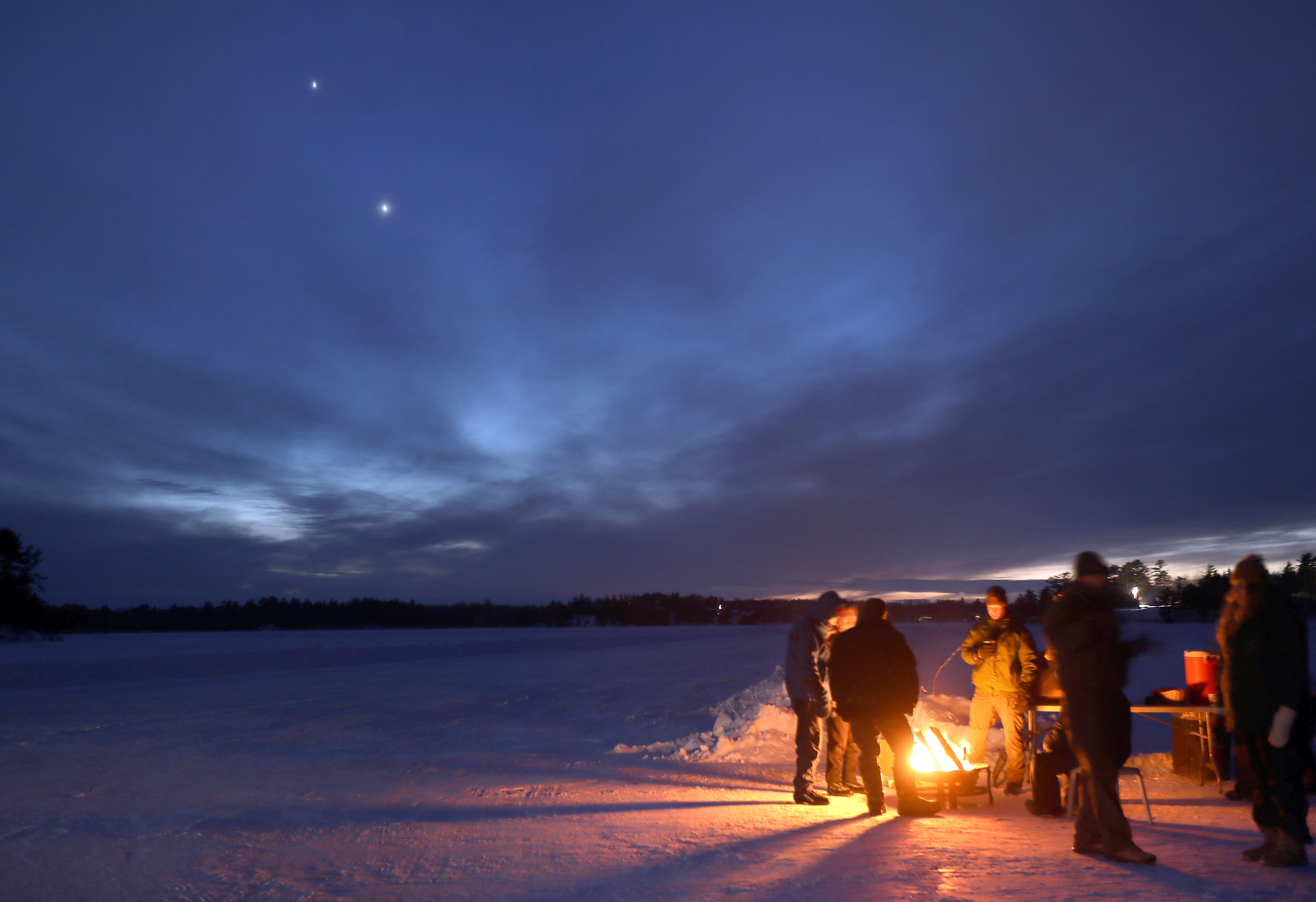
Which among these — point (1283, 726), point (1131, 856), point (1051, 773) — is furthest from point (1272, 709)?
point (1051, 773)

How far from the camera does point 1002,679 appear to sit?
24.3 feet

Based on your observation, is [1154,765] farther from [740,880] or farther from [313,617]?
[313,617]

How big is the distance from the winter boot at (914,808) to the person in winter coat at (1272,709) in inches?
90.4

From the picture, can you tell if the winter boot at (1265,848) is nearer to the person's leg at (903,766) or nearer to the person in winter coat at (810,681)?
the person's leg at (903,766)

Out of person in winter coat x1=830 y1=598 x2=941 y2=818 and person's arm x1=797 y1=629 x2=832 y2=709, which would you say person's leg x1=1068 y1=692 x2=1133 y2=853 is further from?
person's arm x1=797 y1=629 x2=832 y2=709

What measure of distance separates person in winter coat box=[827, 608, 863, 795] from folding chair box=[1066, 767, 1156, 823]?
6.12 feet

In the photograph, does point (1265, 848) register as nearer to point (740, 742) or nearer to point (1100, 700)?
point (1100, 700)

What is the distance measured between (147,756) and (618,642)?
3532 cm

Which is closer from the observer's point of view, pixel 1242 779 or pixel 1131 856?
pixel 1131 856

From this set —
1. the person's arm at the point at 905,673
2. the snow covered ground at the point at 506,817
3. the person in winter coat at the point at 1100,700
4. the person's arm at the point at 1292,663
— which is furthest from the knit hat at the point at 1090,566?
the person's arm at the point at 905,673

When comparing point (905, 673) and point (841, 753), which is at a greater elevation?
point (905, 673)

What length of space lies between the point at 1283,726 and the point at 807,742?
3.72 metres

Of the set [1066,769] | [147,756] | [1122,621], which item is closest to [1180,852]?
[1066,769]

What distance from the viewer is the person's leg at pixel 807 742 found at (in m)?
7.24
